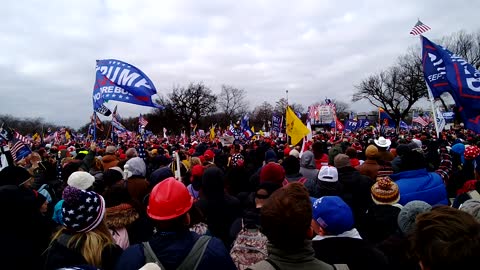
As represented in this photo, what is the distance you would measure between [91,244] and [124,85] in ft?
19.8

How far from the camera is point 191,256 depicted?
217cm

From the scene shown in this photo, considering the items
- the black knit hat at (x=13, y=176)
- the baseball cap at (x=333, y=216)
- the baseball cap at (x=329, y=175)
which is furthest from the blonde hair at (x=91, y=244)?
the baseball cap at (x=329, y=175)

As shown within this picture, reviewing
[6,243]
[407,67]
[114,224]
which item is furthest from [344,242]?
[407,67]

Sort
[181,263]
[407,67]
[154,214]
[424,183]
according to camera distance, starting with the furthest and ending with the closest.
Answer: [407,67] < [424,183] < [154,214] < [181,263]

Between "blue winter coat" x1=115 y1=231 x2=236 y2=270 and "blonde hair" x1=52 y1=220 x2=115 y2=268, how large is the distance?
0.39 metres

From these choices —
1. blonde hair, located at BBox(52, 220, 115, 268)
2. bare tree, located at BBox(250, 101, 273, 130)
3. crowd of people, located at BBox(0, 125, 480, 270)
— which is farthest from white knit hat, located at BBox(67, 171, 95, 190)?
bare tree, located at BBox(250, 101, 273, 130)

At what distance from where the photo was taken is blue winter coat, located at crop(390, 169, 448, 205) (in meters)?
4.07

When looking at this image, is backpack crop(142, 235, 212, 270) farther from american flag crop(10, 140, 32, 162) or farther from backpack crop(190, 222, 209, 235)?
american flag crop(10, 140, 32, 162)

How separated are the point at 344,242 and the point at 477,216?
1052 mm

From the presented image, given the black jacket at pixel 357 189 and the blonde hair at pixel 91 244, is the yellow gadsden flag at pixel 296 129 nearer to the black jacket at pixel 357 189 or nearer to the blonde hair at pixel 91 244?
the black jacket at pixel 357 189

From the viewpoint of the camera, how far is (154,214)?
235 centimetres

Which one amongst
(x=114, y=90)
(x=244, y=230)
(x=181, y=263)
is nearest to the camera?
(x=181, y=263)

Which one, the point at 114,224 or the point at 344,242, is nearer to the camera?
the point at 344,242

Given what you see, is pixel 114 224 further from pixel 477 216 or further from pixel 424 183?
pixel 424 183
